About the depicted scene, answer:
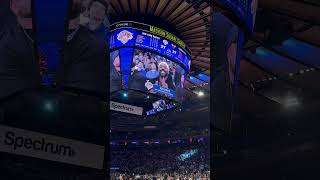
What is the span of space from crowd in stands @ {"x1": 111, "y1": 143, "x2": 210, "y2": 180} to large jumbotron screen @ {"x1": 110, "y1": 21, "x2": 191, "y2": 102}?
23729 millimetres

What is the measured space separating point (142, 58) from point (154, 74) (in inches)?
24.1

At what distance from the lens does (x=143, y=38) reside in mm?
11828

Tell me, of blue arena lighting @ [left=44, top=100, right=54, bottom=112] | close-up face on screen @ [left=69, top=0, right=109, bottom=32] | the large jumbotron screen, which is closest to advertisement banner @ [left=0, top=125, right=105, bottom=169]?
blue arena lighting @ [left=44, top=100, right=54, bottom=112]

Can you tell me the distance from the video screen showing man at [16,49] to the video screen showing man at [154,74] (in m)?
4.99

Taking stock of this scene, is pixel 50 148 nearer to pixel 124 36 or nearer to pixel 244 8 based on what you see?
pixel 244 8

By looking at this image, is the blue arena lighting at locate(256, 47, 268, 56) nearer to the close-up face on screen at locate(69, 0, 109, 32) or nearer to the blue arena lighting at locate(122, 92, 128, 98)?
the blue arena lighting at locate(122, 92, 128, 98)

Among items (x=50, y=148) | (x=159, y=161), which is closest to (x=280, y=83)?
(x=50, y=148)

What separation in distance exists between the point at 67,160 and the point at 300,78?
364 inches

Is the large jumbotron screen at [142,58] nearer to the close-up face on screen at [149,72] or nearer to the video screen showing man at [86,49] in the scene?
the close-up face on screen at [149,72]

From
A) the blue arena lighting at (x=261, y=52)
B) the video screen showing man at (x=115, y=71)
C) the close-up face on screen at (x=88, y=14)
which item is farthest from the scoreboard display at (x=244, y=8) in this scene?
the video screen showing man at (x=115, y=71)

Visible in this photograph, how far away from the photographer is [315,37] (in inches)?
435

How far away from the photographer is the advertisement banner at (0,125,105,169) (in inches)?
248

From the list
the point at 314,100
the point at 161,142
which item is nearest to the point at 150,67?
the point at 314,100

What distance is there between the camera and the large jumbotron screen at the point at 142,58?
38.5 feet
